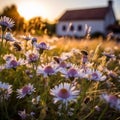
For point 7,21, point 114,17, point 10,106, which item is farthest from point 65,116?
point 114,17

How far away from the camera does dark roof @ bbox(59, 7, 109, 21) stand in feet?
144

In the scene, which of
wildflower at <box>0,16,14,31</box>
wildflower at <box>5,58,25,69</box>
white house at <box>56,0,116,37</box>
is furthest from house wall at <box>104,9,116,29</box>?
wildflower at <box>5,58,25,69</box>

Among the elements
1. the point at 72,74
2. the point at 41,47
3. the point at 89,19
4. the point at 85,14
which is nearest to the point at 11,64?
the point at 41,47

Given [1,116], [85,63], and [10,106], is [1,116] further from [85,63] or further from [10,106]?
[85,63]

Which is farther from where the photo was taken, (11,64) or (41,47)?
(41,47)

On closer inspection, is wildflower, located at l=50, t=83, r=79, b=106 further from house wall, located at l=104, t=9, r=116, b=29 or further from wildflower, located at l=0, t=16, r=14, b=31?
house wall, located at l=104, t=9, r=116, b=29

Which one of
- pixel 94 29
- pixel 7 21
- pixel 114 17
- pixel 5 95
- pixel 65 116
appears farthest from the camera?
pixel 114 17

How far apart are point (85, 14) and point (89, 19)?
146 cm

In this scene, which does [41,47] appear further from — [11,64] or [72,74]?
[72,74]

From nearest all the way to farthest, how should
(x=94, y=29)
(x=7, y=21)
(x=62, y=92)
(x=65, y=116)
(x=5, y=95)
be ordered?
1. (x=62, y=92)
2. (x=65, y=116)
3. (x=5, y=95)
4. (x=7, y=21)
5. (x=94, y=29)

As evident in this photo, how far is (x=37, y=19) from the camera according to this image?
5719mm

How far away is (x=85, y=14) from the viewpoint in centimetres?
4562

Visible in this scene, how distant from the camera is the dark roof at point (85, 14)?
43919mm

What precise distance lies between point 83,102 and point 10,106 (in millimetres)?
597
